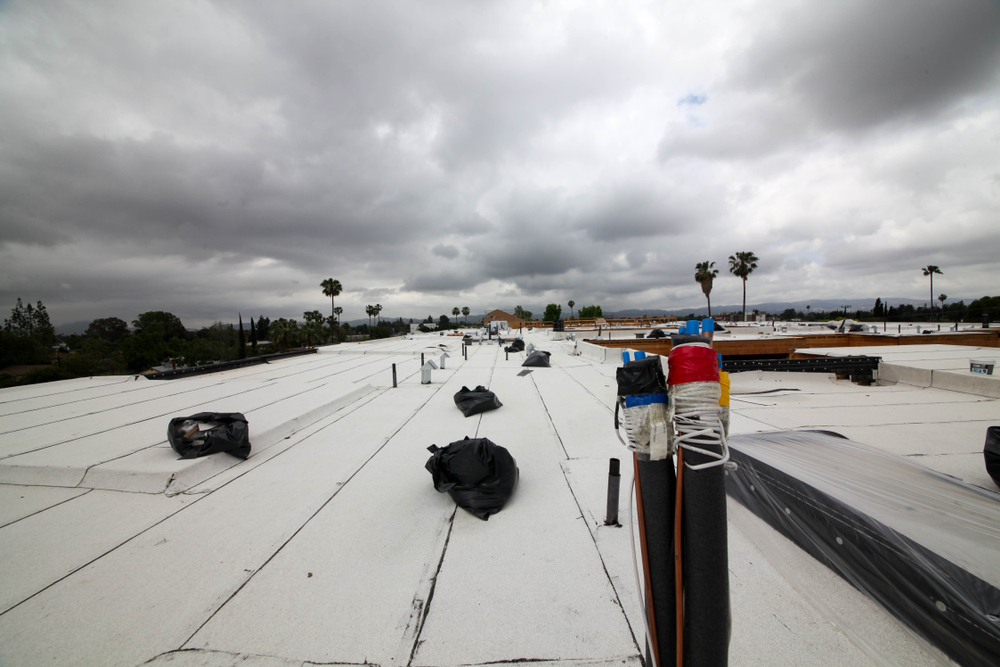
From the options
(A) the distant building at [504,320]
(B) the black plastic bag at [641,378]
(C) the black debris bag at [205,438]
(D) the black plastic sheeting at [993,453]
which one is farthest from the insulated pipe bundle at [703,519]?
(A) the distant building at [504,320]

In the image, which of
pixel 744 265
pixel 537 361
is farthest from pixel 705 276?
pixel 537 361

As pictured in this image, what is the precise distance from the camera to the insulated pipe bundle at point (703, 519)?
1327 mm

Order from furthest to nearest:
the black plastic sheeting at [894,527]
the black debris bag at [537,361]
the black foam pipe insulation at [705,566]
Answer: the black debris bag at [537,361] < the black plastic sheeting at [894,527] < the black foam pipe insulation at [705,566]

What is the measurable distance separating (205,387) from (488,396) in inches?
350

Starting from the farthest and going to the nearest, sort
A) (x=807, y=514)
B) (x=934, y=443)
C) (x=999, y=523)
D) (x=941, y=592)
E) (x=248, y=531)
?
(x=934, y=443) → (x=248, y=531) → (x=807, y=514) → (x=999, y=523) → (x=941, y=592)

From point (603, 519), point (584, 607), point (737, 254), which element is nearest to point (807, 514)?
point (603, 519)

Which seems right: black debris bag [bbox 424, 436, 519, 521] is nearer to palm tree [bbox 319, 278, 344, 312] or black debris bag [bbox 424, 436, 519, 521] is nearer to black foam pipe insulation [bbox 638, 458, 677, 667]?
black foam pipe insulation [bbox 638, 458, 677, 667]

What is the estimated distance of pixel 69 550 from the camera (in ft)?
9.84

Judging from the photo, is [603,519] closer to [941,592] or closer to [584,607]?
[584,607]

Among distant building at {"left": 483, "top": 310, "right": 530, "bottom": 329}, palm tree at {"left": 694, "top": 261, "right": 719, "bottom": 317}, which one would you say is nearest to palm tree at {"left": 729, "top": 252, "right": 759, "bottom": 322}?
palm tree at {"left": 694, "top": 261, "right": 719, "bottom": 317}

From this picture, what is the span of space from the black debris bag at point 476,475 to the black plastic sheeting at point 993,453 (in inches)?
173

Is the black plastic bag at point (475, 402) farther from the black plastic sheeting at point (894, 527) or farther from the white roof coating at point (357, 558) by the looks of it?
the black plastic sheeting at point (894, 527)

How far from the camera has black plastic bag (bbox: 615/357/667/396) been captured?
57.2 inches

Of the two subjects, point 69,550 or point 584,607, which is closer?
point 584,607
